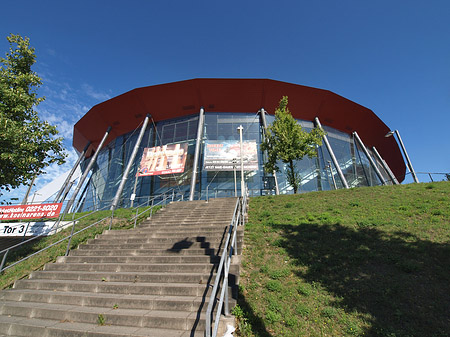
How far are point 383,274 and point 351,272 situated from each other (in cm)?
60

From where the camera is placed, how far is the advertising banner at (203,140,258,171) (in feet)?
67.5

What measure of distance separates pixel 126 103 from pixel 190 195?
42.5 feet

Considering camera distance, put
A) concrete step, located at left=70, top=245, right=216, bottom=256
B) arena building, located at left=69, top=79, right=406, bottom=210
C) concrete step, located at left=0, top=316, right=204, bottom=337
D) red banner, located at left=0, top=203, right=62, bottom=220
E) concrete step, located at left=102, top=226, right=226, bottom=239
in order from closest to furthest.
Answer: concrete step, located at left=0, top=316, right=204, bottom=337 → concrete step, located at left=70, top=245, right=216, bottom=256 → concrete step, located at left=102, top=226, right=226, bottom=239 → red banner, located at left=0, top=203, right=62, bottom=220 → arena building, located at left=69, top=79, right=406, bottom=210

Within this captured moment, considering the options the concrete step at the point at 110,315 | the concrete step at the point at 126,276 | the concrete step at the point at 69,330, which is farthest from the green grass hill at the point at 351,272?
the concrete step at the point at 69,330

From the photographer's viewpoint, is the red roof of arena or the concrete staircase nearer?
the concrete staircase

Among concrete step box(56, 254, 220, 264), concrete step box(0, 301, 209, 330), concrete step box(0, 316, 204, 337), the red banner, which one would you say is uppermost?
the red banner

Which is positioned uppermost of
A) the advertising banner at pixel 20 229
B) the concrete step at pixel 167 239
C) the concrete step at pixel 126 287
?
the advertising banner at pixel 20 229

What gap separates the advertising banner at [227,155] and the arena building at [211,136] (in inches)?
3.6

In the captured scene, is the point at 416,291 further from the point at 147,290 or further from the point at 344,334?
the point at 147,290

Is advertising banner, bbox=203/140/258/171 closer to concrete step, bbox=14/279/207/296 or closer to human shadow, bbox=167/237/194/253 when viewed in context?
human shadow, bbox=167/237/194/253

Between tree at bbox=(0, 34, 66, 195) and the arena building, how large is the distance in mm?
11676

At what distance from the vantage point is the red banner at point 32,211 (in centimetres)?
1188

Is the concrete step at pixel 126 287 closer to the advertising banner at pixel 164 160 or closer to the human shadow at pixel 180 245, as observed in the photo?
the human shadow at pixel 180 245

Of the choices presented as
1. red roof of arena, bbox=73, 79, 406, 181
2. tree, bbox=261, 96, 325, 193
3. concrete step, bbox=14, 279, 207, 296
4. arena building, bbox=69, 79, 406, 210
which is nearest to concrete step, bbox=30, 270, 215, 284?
concrete step, bbox=14, 279, 207, 296
